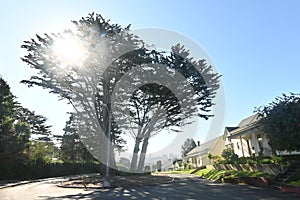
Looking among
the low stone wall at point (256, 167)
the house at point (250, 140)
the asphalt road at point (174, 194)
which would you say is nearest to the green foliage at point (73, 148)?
the house at point (250, 140)

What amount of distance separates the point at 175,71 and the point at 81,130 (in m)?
25.9

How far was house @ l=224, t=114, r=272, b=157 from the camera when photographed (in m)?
25.0

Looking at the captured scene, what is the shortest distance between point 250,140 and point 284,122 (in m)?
18.0

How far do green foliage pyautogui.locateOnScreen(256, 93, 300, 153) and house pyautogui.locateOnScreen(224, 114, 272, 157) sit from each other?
19.8 ft

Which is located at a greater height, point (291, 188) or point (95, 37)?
point (95, 37)

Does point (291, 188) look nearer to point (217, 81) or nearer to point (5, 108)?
point (217, 81)

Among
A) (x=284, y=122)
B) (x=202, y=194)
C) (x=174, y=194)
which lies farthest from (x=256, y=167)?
(x=174, y=194)

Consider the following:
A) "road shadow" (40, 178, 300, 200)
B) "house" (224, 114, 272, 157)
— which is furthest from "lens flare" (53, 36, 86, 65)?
"house" (224, 114, 272, 157)

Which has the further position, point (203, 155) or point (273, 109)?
point (203, 155)

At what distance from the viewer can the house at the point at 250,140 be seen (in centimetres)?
2497

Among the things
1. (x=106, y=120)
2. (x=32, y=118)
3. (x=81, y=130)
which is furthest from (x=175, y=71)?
(x=32, y=118)

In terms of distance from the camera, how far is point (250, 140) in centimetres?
3131

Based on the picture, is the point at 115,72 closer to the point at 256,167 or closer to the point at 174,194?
the point at 174,194

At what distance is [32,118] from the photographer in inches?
1778
